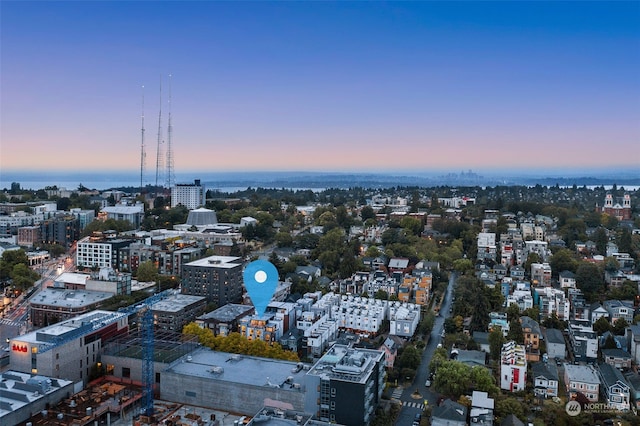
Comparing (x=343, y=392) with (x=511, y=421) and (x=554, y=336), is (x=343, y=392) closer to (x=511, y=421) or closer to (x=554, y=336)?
(x=511, y=421)

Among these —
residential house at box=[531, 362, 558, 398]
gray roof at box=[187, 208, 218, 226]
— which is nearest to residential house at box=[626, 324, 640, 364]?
residential house at box=[531, 362, 558, 398]

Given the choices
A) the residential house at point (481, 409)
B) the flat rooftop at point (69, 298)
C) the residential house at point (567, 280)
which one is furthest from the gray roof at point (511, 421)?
the flat rooftop at point (69, 298)

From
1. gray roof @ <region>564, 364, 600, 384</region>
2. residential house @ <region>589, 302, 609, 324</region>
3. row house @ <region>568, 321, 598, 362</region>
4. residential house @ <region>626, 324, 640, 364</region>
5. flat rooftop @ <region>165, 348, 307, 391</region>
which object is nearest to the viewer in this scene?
flat rooftop @ <region>165, 348, 307, 391</region>

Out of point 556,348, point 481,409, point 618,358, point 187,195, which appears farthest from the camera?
point 187,195

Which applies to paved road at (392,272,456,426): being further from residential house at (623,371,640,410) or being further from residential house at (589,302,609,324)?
residential house at (589,302,609,324)

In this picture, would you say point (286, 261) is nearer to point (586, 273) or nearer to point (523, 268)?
point (523, 268)

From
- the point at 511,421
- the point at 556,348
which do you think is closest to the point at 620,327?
the point at 556,348
